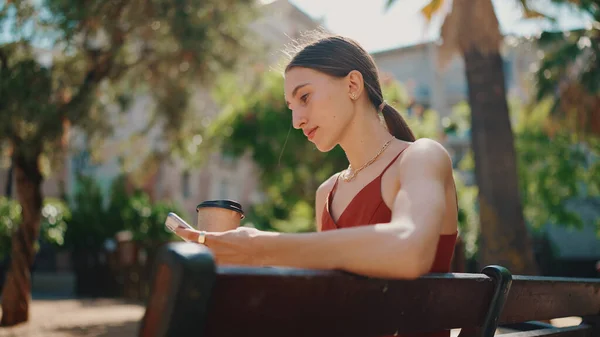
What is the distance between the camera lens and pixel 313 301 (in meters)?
1.10

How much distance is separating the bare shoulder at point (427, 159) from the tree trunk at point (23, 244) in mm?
10723

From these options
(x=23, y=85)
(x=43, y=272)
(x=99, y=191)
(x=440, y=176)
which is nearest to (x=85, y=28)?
(x=23, y=85)

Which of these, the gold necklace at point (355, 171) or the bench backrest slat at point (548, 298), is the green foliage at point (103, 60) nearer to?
the gold necklace at point (355, 171)

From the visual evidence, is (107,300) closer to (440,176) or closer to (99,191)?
(99,191)

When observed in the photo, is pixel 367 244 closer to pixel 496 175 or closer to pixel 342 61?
pixel 342 61

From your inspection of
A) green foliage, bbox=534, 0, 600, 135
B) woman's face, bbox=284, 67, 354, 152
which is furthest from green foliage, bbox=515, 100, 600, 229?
woman's face, bbox=284, 67, 354, 152

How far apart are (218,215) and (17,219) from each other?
12.9 meters

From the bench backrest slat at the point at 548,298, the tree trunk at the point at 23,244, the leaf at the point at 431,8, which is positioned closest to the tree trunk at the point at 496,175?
the leaf at the point at 431,8

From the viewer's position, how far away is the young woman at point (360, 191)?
1269mm

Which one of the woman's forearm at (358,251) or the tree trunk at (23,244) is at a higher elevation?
the woman's forearm at (358,251)

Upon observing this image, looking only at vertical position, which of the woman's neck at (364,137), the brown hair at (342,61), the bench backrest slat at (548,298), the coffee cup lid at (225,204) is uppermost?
the brown hair at (342,61)

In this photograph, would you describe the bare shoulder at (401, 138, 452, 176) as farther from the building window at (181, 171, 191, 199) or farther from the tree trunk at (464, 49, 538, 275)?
the building window at (181, 171, 191, 199)

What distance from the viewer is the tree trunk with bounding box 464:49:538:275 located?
368 inches

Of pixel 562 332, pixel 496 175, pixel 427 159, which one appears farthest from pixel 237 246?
pixel 496 175
